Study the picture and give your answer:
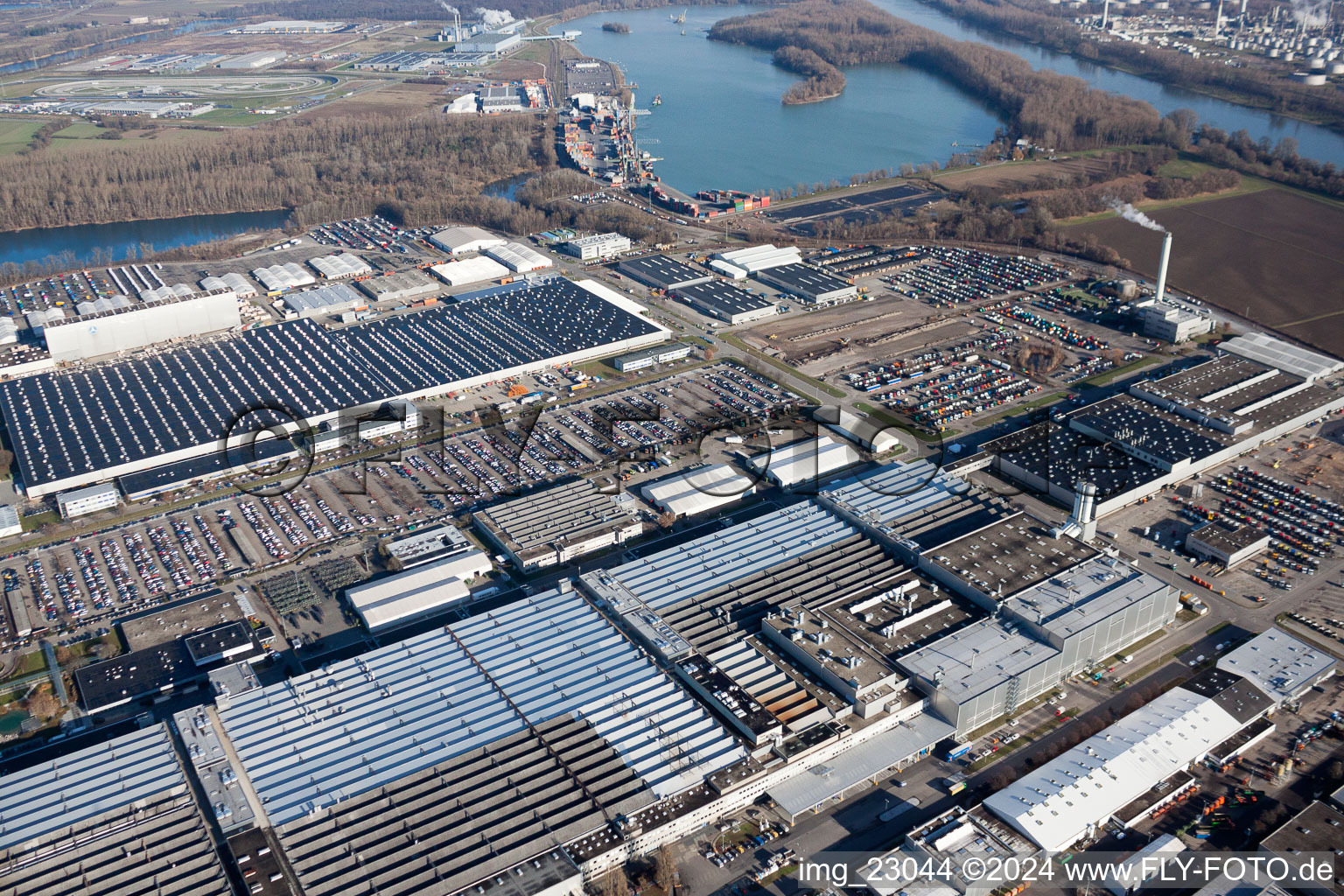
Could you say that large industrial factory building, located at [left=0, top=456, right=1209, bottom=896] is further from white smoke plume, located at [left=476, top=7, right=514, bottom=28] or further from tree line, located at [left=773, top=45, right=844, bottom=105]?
white smoke plume, located at [left=476, top=7, right=514, bottom=28]

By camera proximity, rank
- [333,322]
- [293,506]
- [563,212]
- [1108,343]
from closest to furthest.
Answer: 1. [293,506]
2. [1108,343]
3. [333,322]
4. [563,212]

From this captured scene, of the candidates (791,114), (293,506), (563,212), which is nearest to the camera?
(293,506)

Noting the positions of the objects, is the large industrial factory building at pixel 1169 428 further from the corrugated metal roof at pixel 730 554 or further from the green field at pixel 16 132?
the green field at pixel 16 132

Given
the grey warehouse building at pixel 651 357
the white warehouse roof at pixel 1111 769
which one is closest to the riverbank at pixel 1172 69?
the grey warehouse building at pixel 651 357

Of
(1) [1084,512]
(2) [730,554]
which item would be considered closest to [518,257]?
(2) [730,554]

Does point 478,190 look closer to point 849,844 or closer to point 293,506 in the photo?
point 293,506

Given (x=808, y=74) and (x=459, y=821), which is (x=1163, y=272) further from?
(x=808, y=74)

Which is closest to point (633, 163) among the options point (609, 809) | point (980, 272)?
point (980, 272)
